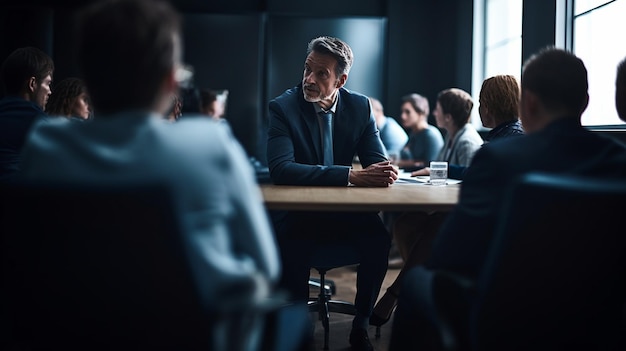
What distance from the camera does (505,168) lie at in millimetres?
1526

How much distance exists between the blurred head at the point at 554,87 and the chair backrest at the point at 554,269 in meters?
0.32

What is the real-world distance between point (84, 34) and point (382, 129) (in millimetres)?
5573

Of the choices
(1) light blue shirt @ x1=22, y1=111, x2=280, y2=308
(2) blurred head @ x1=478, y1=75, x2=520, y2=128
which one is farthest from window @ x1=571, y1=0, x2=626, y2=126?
(1) light blue shirt @ x1=22, y1=111, x2=280, y2=308

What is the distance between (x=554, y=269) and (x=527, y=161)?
0.26 meters

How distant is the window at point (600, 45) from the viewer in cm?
437

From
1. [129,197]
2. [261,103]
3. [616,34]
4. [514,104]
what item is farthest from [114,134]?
[261,103]

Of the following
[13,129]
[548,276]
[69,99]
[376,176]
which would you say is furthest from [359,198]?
[69,99]

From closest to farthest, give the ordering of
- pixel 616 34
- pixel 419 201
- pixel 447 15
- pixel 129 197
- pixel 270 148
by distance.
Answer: pixel 129 197 → pixel 419 201 → pixel 270 148 → pixel 616 34 → pixel 447 15

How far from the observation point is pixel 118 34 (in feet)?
3.93

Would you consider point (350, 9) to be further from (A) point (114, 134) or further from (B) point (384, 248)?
(A) point (114, 134)

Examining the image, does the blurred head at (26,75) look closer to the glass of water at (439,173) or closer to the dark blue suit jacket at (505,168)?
the glass of water at (439,173)

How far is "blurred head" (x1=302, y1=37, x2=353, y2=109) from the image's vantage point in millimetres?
2908

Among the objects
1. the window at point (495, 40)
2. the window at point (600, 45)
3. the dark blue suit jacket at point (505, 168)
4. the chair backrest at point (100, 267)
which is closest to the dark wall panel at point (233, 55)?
the window at point (495, 40)

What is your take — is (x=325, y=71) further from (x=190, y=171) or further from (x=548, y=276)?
(x=190, y=171)
